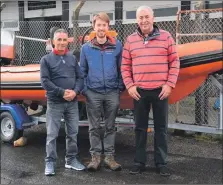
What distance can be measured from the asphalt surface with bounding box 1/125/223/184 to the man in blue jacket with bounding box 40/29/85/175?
30cm

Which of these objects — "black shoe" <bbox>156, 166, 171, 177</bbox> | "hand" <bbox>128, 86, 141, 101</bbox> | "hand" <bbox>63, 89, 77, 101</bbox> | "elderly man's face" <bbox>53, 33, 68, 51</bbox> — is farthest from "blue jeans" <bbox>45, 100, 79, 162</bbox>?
"black shoe" <bbox>156, 166, 171, 177</bbox>

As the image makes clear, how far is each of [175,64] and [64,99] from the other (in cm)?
133

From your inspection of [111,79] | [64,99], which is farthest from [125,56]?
[64,99]

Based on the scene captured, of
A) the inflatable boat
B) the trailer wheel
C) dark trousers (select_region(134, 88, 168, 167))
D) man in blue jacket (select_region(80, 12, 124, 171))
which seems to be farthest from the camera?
the trailer wheel

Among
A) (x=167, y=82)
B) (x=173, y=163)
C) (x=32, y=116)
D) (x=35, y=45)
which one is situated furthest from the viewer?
(x=35, y=45)

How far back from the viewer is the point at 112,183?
15.3 feet

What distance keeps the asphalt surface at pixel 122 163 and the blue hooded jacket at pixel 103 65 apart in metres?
1.04

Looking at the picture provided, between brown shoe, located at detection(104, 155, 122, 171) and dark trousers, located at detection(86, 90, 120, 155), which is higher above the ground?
dark trousers, located at detection(86, 90, 120, 155)

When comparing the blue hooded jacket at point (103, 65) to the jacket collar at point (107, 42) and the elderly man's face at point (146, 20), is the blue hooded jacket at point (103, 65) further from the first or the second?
the elderly man's face at point (146, 20)

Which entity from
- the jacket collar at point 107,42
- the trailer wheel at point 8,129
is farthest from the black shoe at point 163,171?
the trailer wheel at point 8,129

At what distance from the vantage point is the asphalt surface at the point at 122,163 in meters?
4.76

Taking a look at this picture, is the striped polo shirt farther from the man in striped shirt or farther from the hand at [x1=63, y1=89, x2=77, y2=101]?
the hand at [x1=63, y1=89, x2=77, y2=101]

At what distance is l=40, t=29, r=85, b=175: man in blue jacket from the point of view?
4809mm

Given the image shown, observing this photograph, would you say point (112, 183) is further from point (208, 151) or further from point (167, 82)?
point (208, 151)
